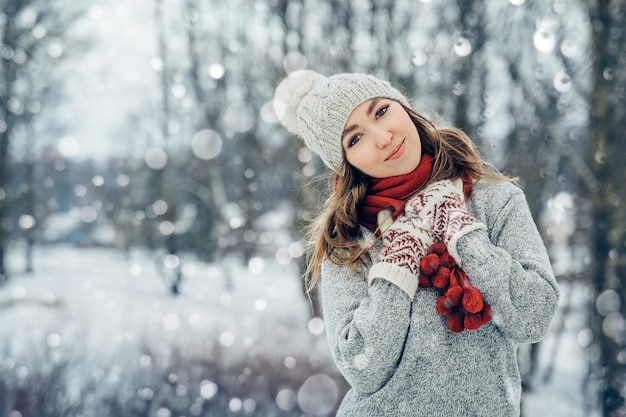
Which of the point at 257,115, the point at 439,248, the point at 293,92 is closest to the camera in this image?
the point at 439,248

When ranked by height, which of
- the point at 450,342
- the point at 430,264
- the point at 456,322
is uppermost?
the point at 430,264

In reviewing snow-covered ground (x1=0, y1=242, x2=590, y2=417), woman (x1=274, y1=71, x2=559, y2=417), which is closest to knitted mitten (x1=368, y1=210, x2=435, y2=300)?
woman (x1=274, y1=71, x2=559, y2=417)

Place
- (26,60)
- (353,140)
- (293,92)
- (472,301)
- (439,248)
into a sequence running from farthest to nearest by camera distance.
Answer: (26,60) → (293,92) → (353,140) → (439,248) → (472,301)

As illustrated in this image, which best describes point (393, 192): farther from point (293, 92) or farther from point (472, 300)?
point (293, 92)

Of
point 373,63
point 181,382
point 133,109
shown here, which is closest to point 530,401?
point 181,382

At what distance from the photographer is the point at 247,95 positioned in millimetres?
6312

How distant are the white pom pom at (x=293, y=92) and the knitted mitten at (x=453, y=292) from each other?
2.58 ft

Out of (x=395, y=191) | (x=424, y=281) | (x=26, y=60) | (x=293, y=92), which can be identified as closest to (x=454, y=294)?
(x=424, y=281)

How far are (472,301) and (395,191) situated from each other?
16.9 inches

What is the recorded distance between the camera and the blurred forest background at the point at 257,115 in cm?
418

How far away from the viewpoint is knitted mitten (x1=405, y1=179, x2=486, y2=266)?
1165 millimetres

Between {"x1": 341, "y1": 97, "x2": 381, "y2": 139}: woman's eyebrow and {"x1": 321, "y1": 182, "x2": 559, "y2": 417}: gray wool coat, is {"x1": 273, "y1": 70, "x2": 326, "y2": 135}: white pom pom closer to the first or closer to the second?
{"x1": 341, "y1": 97, "x2": 381, "y2": 139}: woman's eyebrow

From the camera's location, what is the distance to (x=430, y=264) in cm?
119

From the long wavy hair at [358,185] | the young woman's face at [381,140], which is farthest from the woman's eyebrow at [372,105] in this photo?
the long wavy hair at [358,185]
